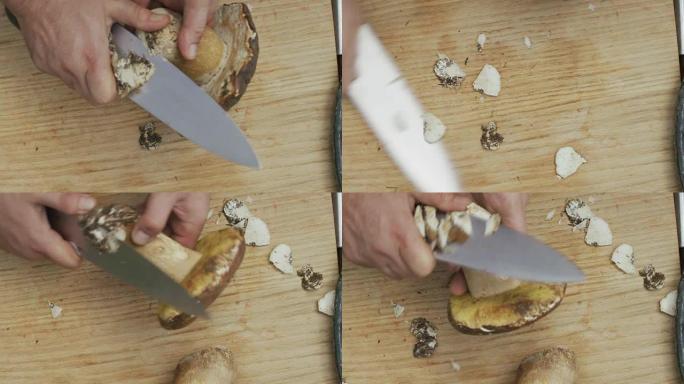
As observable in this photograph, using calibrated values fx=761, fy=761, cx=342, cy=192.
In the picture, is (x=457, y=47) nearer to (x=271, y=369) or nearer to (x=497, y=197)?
(x=497, y=197)

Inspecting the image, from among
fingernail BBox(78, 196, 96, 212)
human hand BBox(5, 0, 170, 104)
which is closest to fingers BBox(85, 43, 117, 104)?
human hand BBox(5, 0, 170, 104)

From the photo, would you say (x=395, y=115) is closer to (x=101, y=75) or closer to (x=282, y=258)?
(x=282, y=258)

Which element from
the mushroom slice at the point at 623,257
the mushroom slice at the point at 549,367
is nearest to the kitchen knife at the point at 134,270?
the mushroom slice at the point at 549,367

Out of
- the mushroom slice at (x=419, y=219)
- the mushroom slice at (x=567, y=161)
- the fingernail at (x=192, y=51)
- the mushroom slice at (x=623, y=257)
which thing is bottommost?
the mushroom slice at (x=623, y=257)

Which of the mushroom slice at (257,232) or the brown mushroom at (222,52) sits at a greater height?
the brown mushroom at (222,52)

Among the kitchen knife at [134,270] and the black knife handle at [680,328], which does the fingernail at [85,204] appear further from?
the black knife handle at [680,328]
